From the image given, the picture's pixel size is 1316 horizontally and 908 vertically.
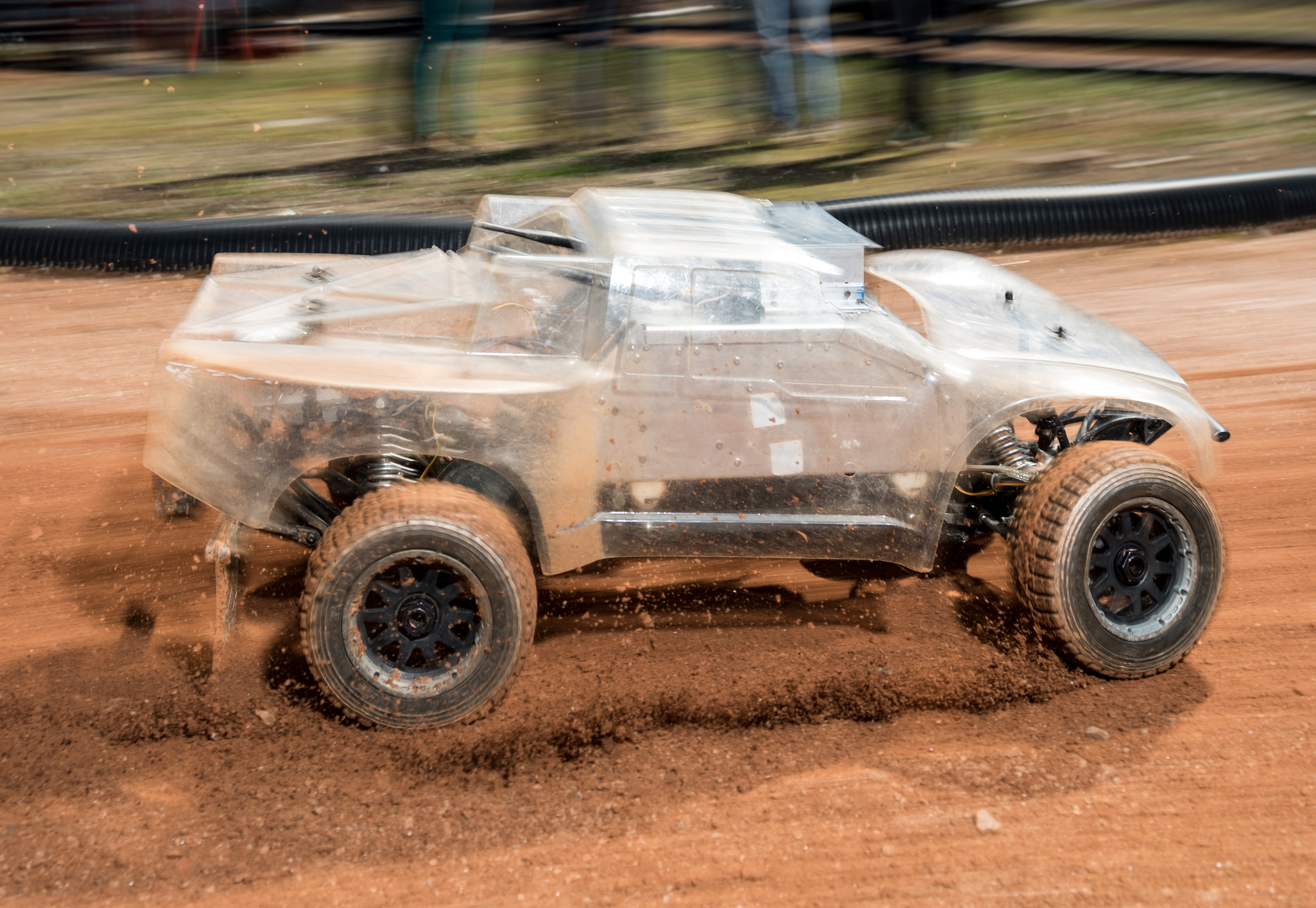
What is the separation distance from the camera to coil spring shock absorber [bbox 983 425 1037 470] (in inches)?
147

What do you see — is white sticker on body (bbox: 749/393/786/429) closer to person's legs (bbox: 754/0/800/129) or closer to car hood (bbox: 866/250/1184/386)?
car hood (bbox: 866/250/1184/386)

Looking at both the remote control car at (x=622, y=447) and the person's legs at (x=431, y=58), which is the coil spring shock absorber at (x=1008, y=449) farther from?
the person's legs at (x=431, y=58)

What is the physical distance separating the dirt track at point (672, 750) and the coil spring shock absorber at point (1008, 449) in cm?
60

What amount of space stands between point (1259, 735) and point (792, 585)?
1.63 meters

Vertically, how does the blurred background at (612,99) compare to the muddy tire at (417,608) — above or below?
above

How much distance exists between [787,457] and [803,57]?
9.18 m

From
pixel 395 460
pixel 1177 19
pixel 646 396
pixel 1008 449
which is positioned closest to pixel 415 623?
pixel 395 460

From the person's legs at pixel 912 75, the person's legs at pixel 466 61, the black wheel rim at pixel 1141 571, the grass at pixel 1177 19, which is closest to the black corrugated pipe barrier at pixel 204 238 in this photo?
the person's legs at pixel 466 61

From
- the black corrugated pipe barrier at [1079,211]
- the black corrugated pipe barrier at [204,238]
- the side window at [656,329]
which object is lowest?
the side window at [656,329]

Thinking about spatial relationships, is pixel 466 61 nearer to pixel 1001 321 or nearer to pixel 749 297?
pixel 1001 321

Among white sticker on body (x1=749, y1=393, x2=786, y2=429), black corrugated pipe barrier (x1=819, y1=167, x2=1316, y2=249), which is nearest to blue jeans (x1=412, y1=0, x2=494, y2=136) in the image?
black corrugated pipe barrier (x1=819, y1=167, x2=1316, y2=249)

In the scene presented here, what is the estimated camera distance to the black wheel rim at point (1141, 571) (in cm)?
347

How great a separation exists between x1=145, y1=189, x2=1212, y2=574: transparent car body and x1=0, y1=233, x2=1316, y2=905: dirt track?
1.67 ft

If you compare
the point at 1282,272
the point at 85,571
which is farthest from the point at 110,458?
the point at 1282,272
